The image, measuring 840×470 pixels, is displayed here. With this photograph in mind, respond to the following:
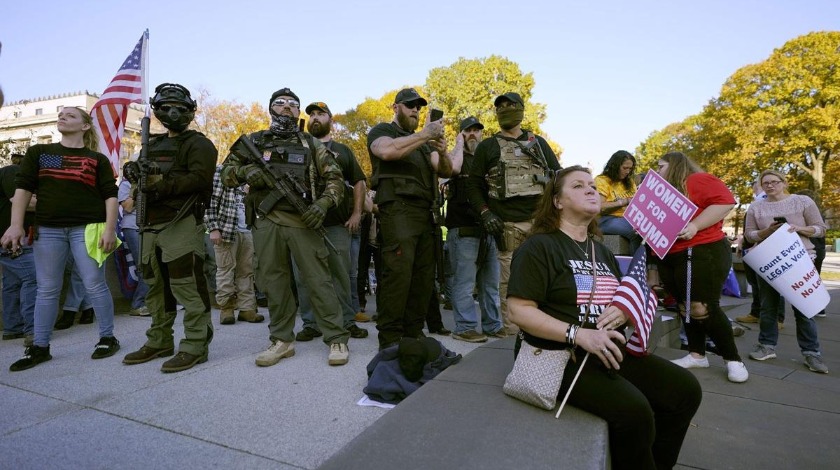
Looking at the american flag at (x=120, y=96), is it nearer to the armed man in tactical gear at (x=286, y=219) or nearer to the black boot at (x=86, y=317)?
the black boot at (x=86, y=317)

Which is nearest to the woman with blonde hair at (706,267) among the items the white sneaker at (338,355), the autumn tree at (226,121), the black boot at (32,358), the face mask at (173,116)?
the white sneaker at (338,355)

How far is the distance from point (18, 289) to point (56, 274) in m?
1.60

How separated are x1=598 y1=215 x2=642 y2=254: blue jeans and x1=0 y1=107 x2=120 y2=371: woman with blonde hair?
5826 mm

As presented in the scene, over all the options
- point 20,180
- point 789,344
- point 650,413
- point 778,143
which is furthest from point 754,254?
point 778,143

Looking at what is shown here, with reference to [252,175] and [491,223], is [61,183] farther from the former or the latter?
[491,223]

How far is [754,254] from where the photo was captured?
16.1 ft

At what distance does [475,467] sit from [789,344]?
609 centimetres

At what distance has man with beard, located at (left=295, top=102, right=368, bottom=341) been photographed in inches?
189

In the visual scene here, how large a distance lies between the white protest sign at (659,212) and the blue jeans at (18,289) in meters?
5.77

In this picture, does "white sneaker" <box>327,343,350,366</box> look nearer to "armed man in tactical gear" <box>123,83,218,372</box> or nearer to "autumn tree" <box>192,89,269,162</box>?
"armed man in tactical gear" <box>123,83,218,372</box>

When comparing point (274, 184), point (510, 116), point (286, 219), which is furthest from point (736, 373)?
point (274, 184)

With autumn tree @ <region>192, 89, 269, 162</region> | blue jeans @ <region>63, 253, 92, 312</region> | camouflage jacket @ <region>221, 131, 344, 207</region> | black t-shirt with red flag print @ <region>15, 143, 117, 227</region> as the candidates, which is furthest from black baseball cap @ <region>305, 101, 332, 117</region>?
autumn tree @ <region>192, 89, 269, 162</region>

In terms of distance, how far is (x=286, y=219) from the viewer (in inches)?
152

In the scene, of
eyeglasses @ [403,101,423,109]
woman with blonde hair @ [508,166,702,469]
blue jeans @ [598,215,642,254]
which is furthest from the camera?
blue jeans @ [598,215,642,254]
